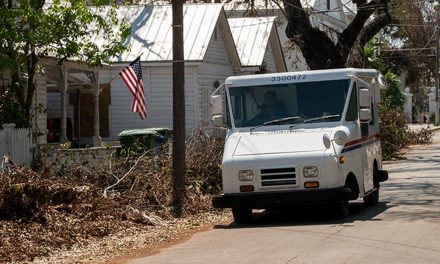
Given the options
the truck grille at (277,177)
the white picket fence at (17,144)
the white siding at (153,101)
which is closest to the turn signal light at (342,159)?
the truck grille at (277,177)

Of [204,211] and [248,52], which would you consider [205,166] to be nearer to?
[204,211]

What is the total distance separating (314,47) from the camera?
1083 inches

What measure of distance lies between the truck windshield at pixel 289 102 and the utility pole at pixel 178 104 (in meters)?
1.69

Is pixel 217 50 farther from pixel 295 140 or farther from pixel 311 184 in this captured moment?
pixel 311 184

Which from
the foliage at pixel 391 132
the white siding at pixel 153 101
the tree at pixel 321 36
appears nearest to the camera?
the tree at pixel 321 36

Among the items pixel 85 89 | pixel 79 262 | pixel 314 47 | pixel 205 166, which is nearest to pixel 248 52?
pixel 314 47

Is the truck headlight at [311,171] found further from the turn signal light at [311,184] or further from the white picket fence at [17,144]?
the white picket fence at [17,144]

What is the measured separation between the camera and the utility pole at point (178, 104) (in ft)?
51.4

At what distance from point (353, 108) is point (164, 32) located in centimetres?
1479

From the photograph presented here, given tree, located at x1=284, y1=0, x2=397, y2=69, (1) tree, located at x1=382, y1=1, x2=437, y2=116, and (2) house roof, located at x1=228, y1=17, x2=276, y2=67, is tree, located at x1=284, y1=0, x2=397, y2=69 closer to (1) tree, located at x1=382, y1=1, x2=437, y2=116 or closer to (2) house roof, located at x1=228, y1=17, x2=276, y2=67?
(2) house roof, located at x1=228, y1=17, x2=276, y2=67

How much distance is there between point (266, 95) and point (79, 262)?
5094 mm

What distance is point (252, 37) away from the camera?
34125 millimetres

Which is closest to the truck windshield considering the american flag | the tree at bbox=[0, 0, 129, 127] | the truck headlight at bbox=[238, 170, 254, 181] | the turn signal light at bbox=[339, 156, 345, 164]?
the turn signal light at bbox=[339, 156, 345, 164]

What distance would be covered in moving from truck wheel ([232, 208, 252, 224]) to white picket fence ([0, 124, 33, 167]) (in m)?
4.75
